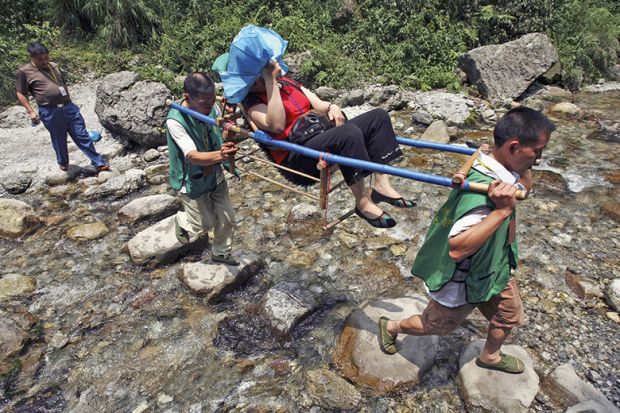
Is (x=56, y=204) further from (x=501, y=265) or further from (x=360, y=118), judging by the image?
(x=501, y=265)

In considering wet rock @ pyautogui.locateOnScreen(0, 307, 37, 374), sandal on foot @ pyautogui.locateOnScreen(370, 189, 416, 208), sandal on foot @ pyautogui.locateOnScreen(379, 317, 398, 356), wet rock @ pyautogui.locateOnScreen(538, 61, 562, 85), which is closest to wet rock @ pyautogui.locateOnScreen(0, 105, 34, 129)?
wet rock @ pyautogui.locateOnScreen(0, 307, 37, 374)

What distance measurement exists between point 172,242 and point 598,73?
1301 cm

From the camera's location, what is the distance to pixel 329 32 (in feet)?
42.1

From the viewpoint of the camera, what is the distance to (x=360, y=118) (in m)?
3.68

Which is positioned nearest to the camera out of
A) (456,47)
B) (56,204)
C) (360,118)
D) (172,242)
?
(360,118)

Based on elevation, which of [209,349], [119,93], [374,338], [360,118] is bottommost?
[209,349]

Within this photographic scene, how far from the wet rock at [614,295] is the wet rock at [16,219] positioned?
24.8 ft

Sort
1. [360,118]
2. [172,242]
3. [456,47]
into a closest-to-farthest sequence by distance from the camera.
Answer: [360,118]
[172,242]
[456,47]

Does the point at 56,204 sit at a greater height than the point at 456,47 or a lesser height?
lesser

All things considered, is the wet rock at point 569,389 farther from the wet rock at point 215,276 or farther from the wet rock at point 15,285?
the wet rock at point 15,285

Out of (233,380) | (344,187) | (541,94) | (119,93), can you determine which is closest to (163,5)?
(119,93)

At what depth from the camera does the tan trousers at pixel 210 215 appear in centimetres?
444

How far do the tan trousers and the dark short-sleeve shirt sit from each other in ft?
13.8

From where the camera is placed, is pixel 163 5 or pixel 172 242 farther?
pixel 163 5
